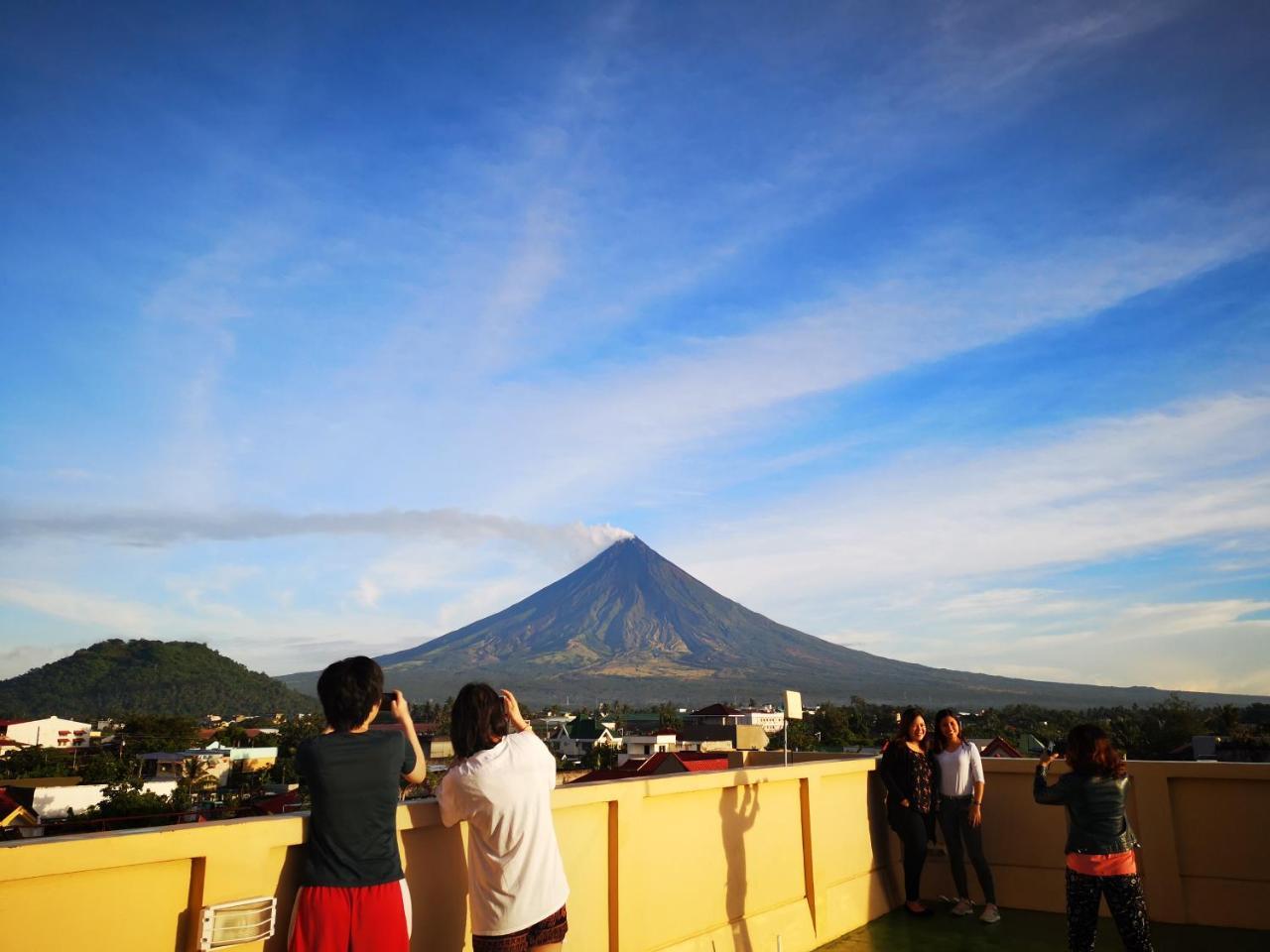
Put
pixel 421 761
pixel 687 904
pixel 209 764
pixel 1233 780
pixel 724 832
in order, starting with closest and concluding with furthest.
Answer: pixel 421 761
pixel 687 904
pixel 724 832
pixel 1233 780
pixel 209 764

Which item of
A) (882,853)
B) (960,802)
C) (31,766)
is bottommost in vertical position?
(31,766)

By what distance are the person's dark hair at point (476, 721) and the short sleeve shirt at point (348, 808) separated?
1.22 ft

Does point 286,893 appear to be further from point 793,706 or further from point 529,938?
point 793,706

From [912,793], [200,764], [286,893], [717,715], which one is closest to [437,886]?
[286,893]

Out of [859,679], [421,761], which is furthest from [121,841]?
[859,679]

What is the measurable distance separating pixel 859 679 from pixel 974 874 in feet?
574

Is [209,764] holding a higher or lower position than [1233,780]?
lower

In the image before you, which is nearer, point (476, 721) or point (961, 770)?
point (476, 721)

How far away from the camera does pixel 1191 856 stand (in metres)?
6.43

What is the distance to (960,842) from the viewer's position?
22.3 ft

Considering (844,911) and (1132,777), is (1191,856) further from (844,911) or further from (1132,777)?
(844,911)

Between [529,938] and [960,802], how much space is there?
4256 mm

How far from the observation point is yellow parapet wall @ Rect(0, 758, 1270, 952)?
9.18 ft

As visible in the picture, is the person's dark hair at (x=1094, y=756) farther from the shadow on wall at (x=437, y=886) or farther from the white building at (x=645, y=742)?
the white building at (x=645, y=742)
